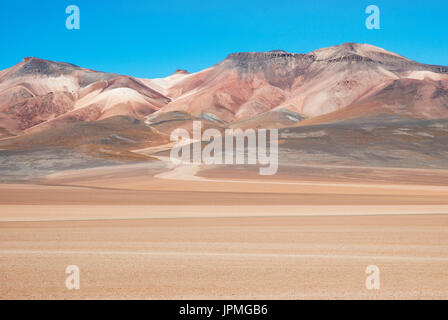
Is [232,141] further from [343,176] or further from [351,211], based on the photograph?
[351,211]

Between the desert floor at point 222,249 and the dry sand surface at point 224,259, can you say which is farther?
the desert floor at point 222,249

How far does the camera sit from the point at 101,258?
1087 centimetres

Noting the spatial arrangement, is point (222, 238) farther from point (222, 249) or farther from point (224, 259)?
point (224, 259)

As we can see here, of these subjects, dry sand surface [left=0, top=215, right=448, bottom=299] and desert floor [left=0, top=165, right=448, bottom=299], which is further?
desert floor [left=0, top=165, right=448, bottom=299]

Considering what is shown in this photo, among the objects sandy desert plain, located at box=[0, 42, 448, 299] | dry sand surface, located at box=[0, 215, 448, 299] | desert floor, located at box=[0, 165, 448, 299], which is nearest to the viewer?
dry sand surface, located at box=[0, 215, 448, 299]

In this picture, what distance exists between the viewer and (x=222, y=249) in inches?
480

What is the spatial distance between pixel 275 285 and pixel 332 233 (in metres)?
7.00

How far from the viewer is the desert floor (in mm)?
8414

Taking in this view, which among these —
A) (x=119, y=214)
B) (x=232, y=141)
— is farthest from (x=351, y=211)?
(x=232, y=141)

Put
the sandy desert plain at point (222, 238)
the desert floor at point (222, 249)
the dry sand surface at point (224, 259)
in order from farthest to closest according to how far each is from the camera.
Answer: the sandy desert plain at point (222, 238)
the desert floor at point (222, 249)
the dry sand surface at point (224, 259)

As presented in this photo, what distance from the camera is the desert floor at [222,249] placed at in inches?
331

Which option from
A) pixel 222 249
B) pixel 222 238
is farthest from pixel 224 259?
pixel 222 238

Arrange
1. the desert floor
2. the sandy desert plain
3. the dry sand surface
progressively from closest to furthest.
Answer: the dry sand surface → the desert floor → the sandy desert plain
